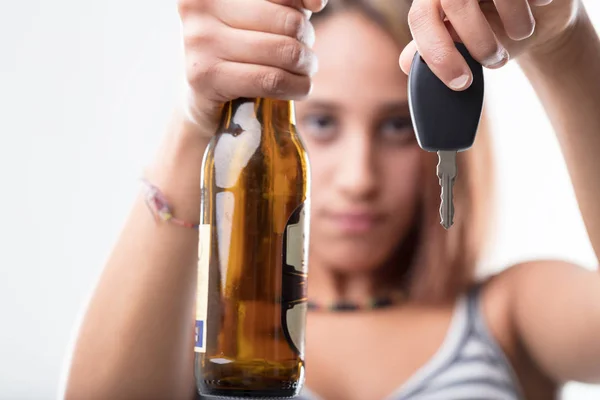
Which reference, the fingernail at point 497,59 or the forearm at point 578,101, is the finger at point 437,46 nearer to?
the fingernail at point 497,59

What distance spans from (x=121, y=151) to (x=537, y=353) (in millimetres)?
1012

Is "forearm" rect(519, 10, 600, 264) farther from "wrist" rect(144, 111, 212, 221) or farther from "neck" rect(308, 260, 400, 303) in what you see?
"neck" rect(308, 260, 400, 303)

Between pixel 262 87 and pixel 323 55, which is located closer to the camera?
pixel 262 87

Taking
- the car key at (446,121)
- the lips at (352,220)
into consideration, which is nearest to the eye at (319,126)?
the lips at (352,220)

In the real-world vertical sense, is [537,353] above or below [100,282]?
below

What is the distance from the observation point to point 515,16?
0.50 m

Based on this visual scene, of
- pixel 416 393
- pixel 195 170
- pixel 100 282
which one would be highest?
pixel 195 170

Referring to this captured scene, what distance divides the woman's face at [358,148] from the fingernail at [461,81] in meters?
0.62

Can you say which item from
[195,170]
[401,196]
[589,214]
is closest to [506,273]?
[401,196]

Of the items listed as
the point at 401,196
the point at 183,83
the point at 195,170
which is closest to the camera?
the point at 183,83

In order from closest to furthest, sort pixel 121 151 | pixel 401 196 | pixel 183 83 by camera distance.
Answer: pixel 183 83 → pixel 401 196 → pixel 121 151

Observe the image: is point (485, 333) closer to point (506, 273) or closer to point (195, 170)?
point (506, 273)

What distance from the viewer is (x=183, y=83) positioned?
2.10ft

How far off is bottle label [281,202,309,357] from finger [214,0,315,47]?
0.15 meters
